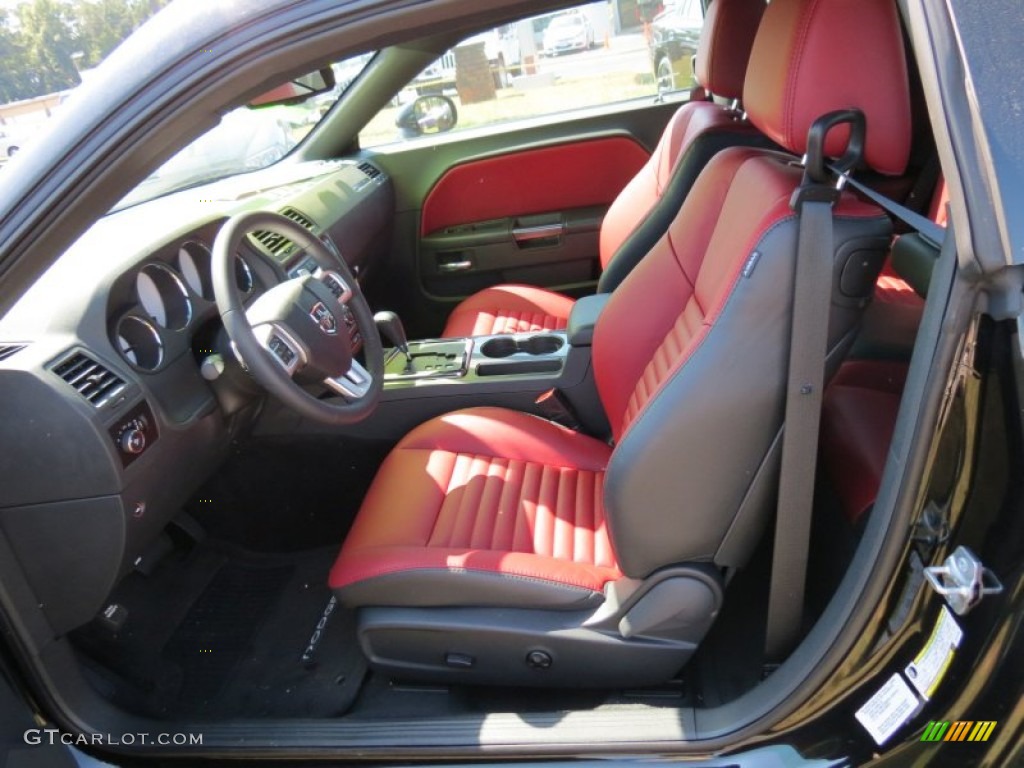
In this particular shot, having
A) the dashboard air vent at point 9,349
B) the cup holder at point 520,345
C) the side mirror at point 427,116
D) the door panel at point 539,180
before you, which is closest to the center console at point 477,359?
the cup holder at point 520,345

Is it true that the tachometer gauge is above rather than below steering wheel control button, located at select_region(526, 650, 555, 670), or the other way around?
above

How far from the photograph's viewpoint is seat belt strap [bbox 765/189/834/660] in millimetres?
1113

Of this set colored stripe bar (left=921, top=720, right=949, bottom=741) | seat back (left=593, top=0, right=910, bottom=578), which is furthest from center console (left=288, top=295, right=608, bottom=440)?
colored stripe bar (left=921, top=720, right=949, bottom=741)

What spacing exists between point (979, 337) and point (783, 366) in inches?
11.0

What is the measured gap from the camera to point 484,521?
157 centimetres

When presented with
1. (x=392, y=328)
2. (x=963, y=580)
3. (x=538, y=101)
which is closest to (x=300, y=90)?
(x=392, y=328)

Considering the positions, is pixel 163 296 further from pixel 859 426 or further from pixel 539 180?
pixel 539 180

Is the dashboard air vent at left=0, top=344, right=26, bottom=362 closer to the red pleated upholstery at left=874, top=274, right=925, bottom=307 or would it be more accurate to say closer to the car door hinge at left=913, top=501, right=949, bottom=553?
the car door hinge at left=913, top=501, right=949, bottom=553

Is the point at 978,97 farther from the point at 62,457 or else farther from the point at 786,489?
the point at 62,457

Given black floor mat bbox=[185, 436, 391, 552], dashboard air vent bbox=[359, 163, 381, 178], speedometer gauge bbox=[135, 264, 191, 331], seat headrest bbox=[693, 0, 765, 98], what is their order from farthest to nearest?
dashboard air vent bbox=[359, 163, 381, 178] < black floor mat bbox=[185, 436, 391, 552] < seat headrest bbox=[693, 0, 765, 98] < speedometer gauge bbox=[135, 264, 191, 331]

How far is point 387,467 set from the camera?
1.77m

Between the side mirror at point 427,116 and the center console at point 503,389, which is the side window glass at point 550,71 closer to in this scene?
the side mirror at point 427,116

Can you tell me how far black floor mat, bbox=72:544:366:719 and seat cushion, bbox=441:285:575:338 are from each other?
0.86 metres

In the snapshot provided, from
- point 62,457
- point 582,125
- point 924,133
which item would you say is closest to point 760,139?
point 924,133
